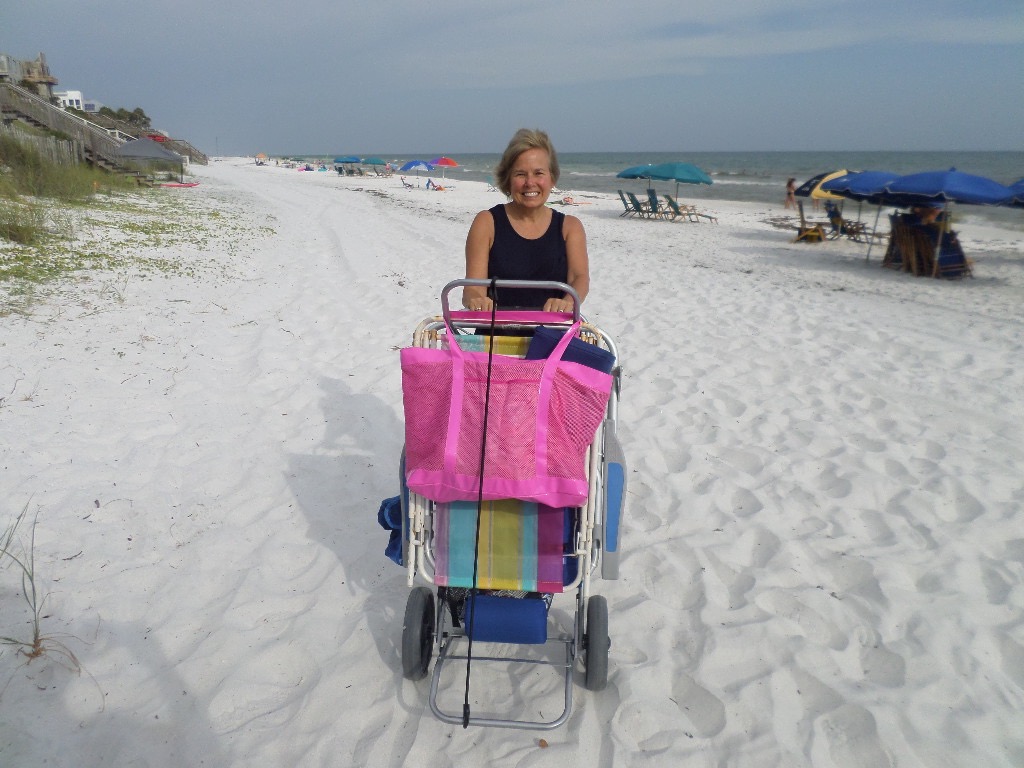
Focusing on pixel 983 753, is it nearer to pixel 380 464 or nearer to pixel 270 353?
pixel 380 464

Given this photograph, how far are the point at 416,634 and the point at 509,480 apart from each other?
0.77 metres

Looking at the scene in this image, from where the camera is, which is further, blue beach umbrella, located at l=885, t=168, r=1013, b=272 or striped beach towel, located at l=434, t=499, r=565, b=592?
blue beach umbrella, located at l=885, t=168, r=1013, b=272

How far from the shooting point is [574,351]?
1899 millimetres

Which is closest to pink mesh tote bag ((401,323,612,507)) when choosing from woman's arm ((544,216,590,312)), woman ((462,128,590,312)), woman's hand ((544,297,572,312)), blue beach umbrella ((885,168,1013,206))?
woman's hand ((544,297,572,312))

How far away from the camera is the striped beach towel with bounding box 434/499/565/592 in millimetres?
1844

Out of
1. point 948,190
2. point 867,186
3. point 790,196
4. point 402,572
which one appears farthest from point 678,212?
point 402,572

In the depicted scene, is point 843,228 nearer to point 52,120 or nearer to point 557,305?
point 557,305

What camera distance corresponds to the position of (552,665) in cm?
233

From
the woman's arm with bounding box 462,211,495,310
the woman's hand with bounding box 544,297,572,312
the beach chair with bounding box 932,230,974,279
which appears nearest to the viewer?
the woman's hand with bounding box 544,297,572,312

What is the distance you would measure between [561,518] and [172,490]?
8.02ft

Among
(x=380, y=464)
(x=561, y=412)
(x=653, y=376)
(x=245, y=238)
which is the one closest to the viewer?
(x=561, y=412)

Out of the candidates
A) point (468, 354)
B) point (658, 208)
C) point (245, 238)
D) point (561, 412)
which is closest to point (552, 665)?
point (561, 412)

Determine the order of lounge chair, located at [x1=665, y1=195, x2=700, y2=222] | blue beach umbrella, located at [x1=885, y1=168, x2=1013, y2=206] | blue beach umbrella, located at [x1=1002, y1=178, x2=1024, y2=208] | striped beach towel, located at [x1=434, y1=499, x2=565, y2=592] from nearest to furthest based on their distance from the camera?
striped beach towel, located at [x1=434, y1=499, x2=565, y2=592] < blue beach umbrella, located at [x1=885, y1=168, x2=1013, y2=206] < blue beach umbrella, located at [x1=1002, y1=178, x2=1024, y2=208] < lounge chair, located at [x1=665, y1=195, x2=700, y2=222]

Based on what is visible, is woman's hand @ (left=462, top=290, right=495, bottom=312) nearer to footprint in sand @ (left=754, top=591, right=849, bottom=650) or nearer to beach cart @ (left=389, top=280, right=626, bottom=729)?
beach cart @ (left=389, top=280, right=626, bottom=729)
